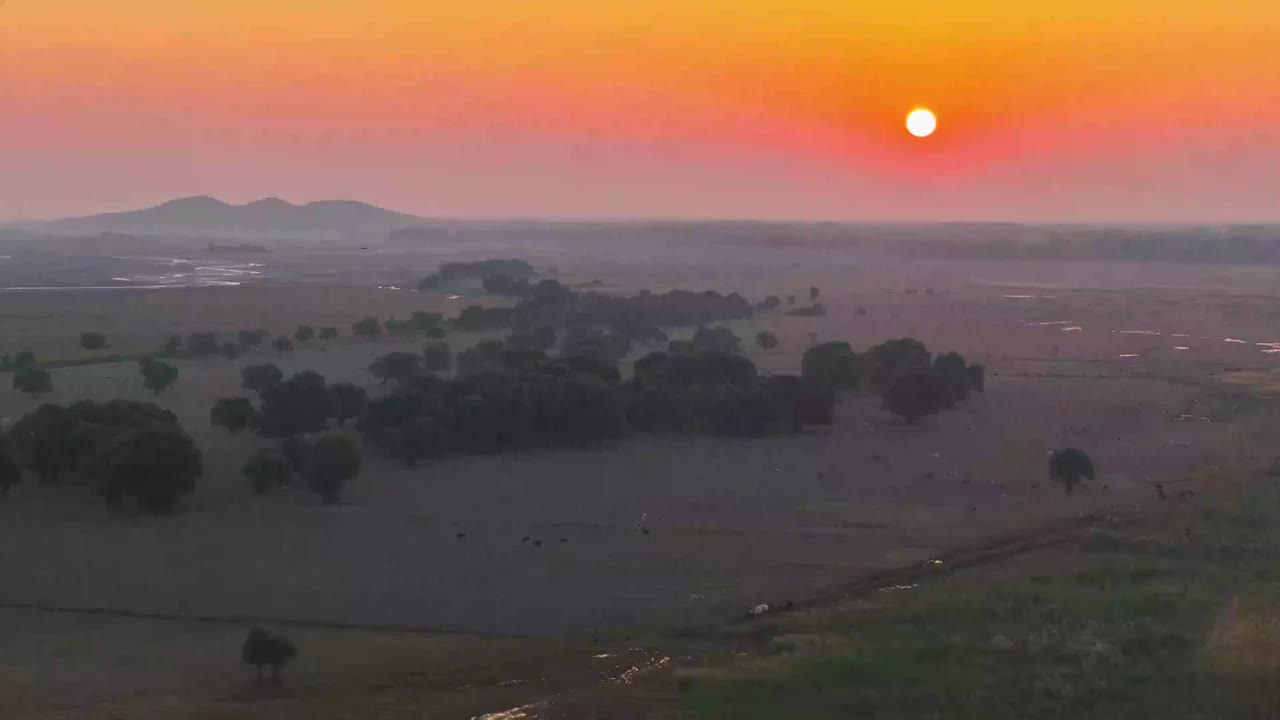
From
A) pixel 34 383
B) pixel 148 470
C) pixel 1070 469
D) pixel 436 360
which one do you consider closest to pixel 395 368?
pixel 436 360

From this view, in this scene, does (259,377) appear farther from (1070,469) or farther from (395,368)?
(1070,469)

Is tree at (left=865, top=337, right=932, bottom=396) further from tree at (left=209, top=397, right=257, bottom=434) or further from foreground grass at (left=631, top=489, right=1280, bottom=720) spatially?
foreground grass at (left=631, top=489, right=1280, bottom=720)

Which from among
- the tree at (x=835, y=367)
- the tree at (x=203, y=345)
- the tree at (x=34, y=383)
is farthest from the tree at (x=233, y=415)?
the tree at (x=203, y=345)

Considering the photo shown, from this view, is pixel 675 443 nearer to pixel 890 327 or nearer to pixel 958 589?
pixel 958 589

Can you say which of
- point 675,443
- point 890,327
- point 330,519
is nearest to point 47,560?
point 330,519

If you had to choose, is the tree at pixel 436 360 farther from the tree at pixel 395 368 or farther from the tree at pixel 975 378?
the tree at pixel 975 378

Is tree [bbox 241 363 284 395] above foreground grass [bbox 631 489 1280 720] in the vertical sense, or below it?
above

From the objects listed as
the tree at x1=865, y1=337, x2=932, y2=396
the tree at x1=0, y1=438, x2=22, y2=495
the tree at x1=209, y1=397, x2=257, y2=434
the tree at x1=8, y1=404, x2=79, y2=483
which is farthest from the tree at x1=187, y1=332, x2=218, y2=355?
the tree at x1=0, y1=438, x2=22, y2=495
